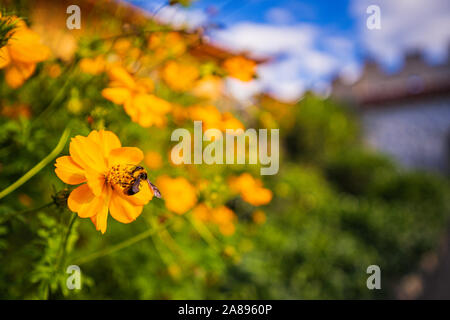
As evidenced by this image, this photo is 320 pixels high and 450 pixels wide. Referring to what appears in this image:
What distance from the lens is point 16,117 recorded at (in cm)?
106

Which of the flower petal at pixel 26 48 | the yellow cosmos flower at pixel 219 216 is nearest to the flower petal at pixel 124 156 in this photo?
the flower petal at pixel 26 48

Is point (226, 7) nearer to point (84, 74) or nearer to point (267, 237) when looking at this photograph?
point (84, 74)

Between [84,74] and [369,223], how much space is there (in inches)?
152

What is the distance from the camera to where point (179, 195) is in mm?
1062

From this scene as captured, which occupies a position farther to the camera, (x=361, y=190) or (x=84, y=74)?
(x=361, y=190)

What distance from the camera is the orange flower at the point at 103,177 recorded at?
55 cm

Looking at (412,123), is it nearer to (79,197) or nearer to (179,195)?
(179,195)

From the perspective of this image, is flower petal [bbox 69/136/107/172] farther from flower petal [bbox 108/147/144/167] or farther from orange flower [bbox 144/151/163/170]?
orange flower [bbox 144/151/163/170]

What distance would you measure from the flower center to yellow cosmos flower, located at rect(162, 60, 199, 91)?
0.55 metres

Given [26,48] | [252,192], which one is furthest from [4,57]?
[252,192]

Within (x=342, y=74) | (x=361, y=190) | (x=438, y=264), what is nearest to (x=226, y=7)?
(x=438, y=264)

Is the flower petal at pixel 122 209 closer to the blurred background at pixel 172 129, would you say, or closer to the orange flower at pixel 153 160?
the blurred background at pixel 172 129

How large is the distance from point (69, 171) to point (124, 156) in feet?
0.28

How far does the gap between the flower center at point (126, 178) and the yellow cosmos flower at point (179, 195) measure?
1.31 feet
